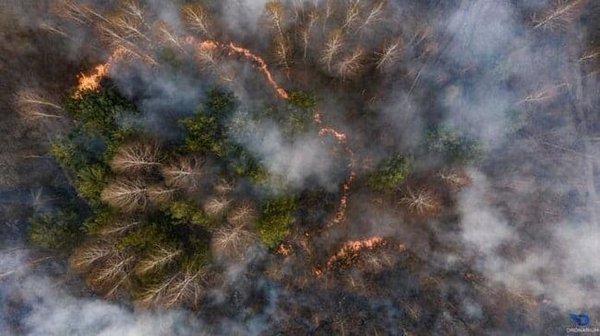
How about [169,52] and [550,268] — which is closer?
[169,52]

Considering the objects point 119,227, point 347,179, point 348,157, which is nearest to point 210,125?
point 119,227

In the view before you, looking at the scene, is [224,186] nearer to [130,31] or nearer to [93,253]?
[93,253]

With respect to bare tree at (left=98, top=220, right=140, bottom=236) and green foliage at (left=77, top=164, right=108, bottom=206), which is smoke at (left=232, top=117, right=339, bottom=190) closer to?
bare tree at (left=98, top=220, right=140, bottom=236)

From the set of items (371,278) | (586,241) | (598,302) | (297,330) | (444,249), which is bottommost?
(297,330)

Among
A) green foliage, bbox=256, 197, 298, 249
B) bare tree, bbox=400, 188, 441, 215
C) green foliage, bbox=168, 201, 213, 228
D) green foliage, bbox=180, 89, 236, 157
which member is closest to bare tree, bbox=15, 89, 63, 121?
green foliage, bbox=180, 89, 236, 157

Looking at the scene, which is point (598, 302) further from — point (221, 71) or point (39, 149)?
point (39, 149)

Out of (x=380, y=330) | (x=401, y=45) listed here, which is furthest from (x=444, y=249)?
(x=401, y=45)

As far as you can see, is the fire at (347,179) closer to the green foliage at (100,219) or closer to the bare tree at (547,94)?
the bare tree at (547,94)
